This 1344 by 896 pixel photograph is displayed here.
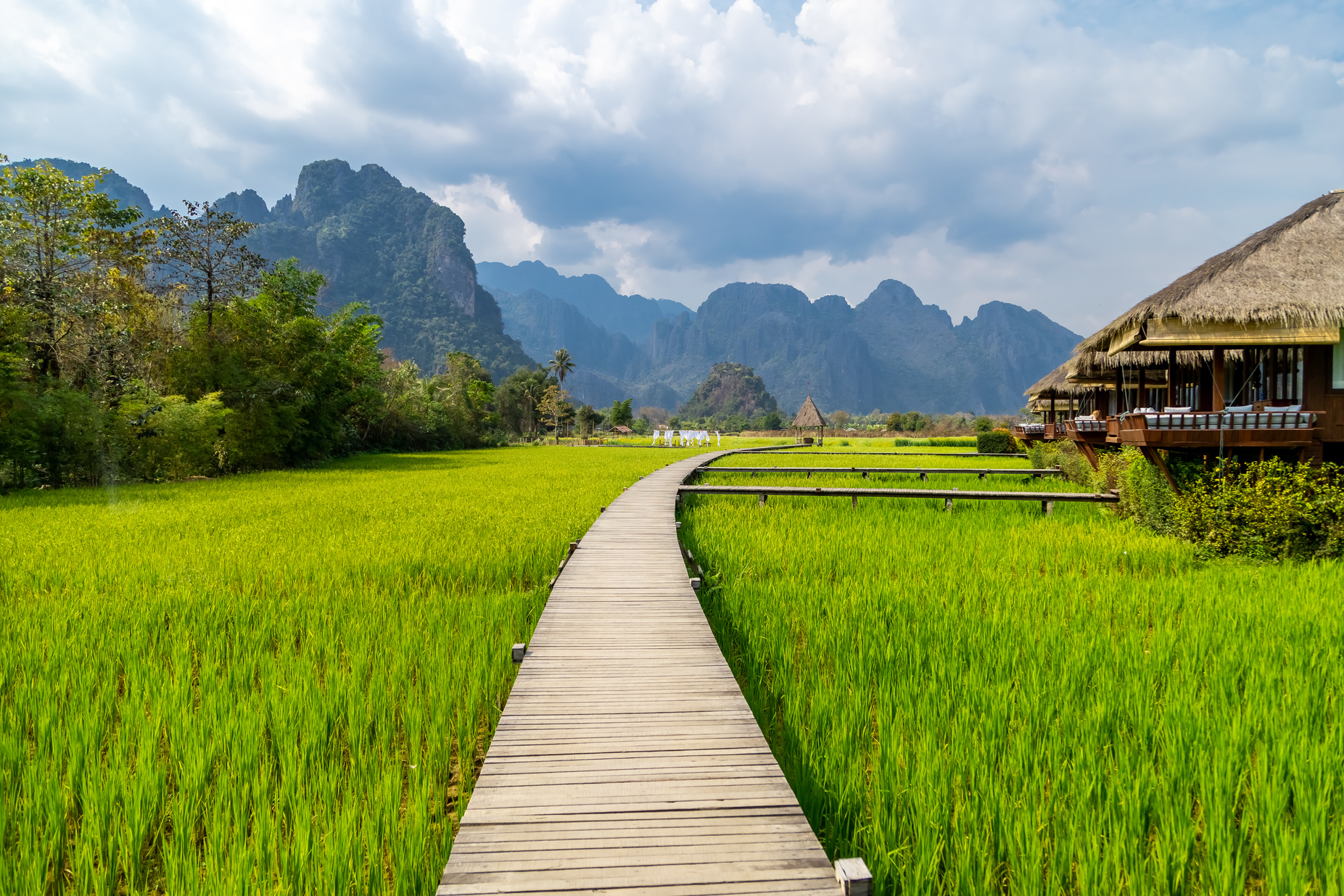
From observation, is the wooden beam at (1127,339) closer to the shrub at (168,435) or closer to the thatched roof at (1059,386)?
the thatched roof at (1059,386)

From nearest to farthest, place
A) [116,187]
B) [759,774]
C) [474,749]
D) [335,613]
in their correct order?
[759,774] < [474,749] < [335,613] < [116,187]

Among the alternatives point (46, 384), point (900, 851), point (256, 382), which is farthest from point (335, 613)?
point (256, 382)

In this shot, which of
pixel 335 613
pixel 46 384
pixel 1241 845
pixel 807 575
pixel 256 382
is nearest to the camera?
pixel 1241 845

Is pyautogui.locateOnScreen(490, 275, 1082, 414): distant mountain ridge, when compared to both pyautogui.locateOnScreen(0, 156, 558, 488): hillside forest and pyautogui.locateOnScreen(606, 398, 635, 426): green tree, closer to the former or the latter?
pyautogui.locateOnScreen(606, 398, 635, 426): green tree

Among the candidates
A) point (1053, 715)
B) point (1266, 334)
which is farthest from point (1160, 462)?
point (1053, 715)

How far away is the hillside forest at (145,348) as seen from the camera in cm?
1263

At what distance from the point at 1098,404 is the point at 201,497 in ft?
85.8

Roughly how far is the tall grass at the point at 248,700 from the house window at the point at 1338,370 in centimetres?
1075

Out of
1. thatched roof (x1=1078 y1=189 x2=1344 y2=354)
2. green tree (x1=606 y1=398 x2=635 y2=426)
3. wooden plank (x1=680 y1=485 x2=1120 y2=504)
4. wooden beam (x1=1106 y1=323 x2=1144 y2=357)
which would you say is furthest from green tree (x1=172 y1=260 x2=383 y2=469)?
green tree (x1=606 y1=398 x2=635 y2=426)

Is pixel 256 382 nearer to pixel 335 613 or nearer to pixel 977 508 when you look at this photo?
pixel 335 613

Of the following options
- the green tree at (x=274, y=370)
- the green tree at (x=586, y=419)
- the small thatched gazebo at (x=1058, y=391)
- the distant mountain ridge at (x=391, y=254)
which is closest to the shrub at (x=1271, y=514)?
the small thatched gazebo at (x=1058, y=391)

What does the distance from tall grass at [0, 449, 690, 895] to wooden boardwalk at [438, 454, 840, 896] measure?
31 cm

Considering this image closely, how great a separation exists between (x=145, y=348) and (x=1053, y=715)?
71.9ft

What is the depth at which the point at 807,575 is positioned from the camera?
585 cm
